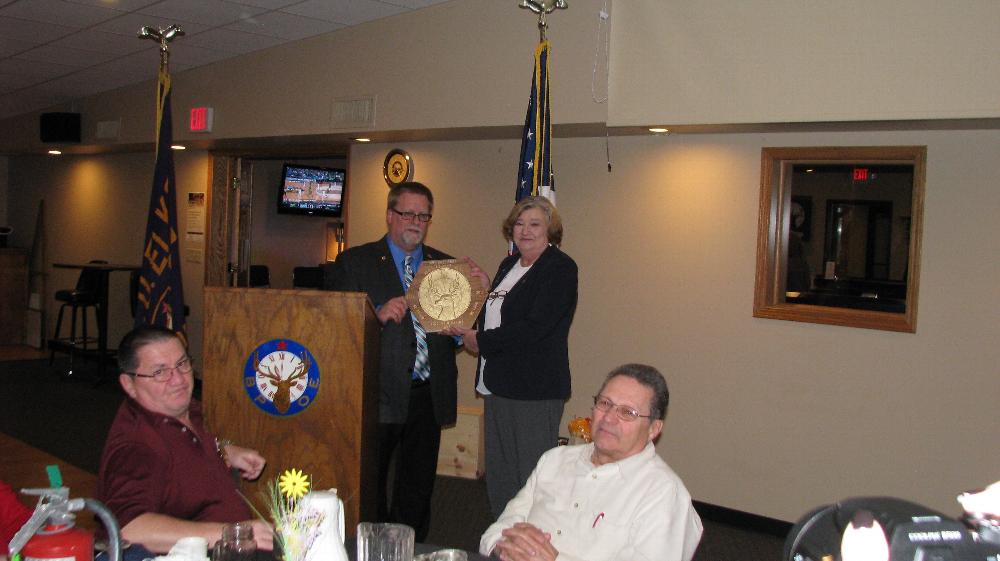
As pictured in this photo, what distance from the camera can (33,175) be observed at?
1073 centimetres

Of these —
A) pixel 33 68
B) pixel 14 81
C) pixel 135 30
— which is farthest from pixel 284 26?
pixel 14 81

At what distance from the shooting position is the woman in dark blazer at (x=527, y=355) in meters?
3.40

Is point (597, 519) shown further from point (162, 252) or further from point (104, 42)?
point (104, 42)

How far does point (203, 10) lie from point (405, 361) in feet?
10.9

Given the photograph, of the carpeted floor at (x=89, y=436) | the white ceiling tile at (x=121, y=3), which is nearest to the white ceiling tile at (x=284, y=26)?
the white ceiling tile at (x=121, y=3)

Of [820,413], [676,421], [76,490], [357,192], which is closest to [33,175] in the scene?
[357,192]

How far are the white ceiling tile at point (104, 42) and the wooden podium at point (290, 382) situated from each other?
4349mm

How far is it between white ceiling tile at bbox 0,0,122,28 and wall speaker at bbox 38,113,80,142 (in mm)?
3126

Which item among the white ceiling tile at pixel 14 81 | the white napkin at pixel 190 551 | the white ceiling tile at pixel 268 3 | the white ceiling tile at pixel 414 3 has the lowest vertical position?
the white napkin at pixel 190 551

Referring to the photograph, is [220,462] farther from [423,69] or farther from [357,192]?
[357,192]

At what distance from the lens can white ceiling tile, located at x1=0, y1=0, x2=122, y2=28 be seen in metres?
5.57

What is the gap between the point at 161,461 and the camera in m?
2.14

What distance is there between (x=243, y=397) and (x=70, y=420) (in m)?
4.99

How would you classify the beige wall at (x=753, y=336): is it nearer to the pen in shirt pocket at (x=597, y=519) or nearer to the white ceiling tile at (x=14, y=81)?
the pen in shirt pocket at (x=597, y=519)
